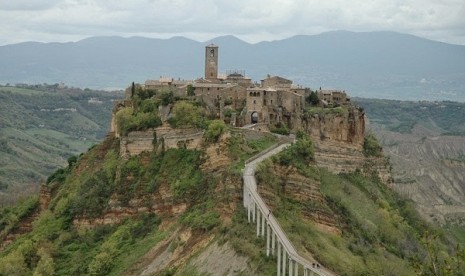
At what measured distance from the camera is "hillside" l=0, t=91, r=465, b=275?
176 ft

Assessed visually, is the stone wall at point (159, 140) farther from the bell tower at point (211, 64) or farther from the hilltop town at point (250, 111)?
the bell tower at point (211, 64)

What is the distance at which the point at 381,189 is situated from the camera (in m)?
77.6

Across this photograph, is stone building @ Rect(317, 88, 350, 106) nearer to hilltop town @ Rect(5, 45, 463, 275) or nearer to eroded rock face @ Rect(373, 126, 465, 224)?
hilltop town @ Rect(5, 45, 463, 275)

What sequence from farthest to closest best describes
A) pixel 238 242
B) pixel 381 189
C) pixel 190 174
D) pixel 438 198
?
pixel 438 198 → pixel 381 189 → pixel 190 174 → pixel 238 242

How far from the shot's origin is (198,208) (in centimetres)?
5850

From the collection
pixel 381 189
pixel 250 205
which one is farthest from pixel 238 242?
pixel 381 189

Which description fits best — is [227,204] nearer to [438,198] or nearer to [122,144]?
[122,144]

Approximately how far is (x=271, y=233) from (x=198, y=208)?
9674 millimetres

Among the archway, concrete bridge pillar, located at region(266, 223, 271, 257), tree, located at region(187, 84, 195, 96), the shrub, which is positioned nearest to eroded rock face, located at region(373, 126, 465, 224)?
the archway

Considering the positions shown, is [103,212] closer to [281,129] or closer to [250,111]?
[250,111]

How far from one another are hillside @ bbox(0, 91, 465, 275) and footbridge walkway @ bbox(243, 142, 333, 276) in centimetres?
57

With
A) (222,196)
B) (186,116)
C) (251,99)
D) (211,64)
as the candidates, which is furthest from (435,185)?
(222,196)

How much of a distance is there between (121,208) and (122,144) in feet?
21.0

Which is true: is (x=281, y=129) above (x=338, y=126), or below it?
above
